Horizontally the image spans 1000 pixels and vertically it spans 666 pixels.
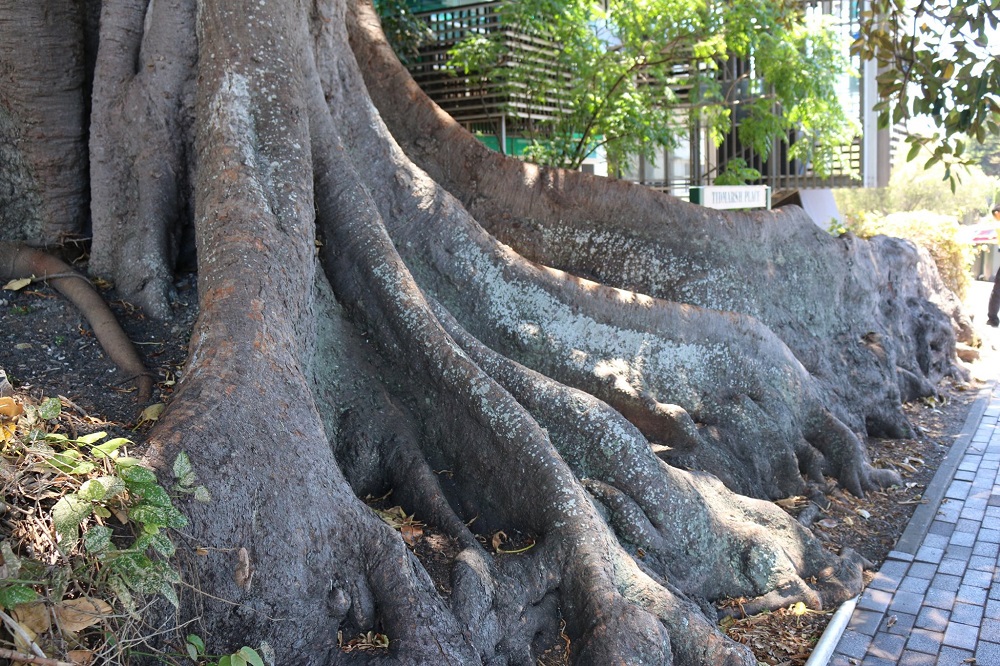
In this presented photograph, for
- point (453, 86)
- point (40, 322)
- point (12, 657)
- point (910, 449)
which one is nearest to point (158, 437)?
point (12, 657)

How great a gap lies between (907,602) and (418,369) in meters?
3.16

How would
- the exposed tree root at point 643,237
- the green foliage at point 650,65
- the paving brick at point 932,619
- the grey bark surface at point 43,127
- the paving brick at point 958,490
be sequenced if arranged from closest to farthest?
1. the paving brick at point 932,619
2. the grey bark surface at point 43,127
3. the paving brick at point 958,490
4. the exposed tree root at point 643,237
5. the green foliage at point 650,65

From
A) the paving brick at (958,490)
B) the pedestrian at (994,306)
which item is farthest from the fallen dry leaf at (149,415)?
the pedestrian at (994,306)

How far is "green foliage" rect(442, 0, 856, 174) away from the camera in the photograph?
8945 millimetres

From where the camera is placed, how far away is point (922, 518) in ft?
21.6

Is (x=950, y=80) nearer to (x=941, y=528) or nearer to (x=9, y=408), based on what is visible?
(x=941, y=528)

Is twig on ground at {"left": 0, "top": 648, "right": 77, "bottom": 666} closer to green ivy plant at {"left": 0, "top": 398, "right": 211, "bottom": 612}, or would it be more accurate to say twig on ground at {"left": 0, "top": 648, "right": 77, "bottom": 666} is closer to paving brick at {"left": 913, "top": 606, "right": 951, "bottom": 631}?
green ivy plant at {"left": 0, "top": 398, "right": 211, "bottom": 612}

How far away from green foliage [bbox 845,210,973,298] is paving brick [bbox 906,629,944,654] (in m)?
9.34

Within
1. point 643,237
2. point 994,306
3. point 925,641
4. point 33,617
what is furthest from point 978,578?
point 994,306

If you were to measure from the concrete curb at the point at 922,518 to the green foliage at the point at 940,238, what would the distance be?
354 cm

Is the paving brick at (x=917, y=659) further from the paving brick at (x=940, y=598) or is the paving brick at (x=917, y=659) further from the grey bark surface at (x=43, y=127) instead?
the grey bark surface at (x=43, y=127)

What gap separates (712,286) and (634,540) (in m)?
3.30

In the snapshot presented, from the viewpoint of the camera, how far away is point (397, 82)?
7434mm

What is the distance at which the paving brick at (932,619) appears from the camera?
4.99 meters
